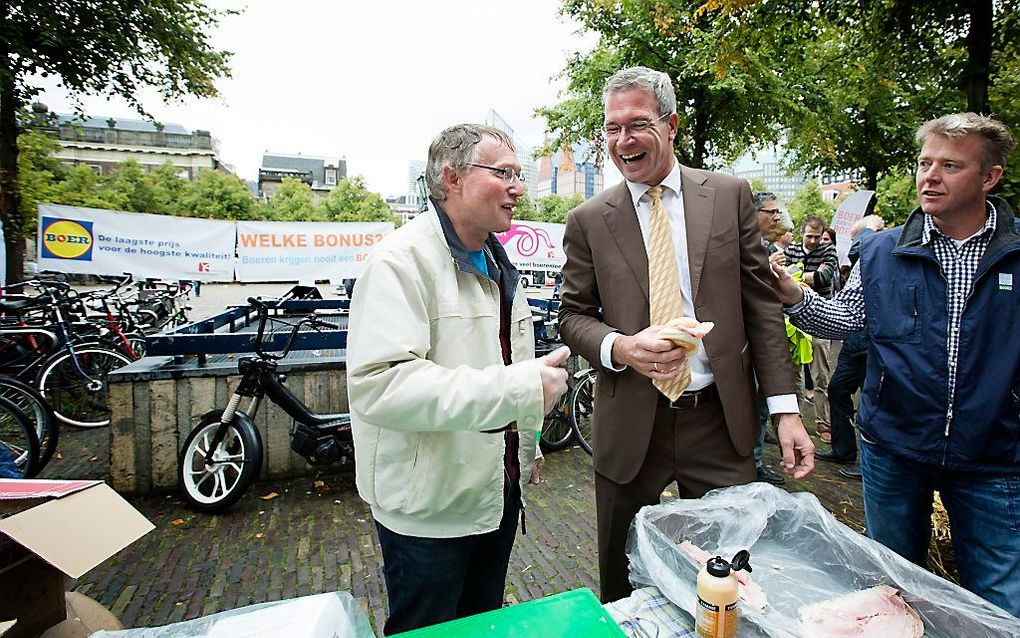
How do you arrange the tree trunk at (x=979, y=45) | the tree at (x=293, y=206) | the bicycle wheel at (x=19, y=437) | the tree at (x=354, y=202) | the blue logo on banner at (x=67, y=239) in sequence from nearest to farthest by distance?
1. the tree trunk at (x=979, y=45)
2. the bicycle wheel at (x=19, y=437)
3. the blue logo on banner at (x=67, y=239)
4. the tree at (x=293, y=206)
5. the tree at (x=354, y=202)

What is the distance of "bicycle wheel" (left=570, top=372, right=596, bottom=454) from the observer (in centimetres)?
553

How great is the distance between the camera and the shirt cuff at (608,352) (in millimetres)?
1876

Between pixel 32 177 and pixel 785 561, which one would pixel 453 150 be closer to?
pixel 785 561

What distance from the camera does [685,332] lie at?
152 cm

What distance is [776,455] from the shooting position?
541 cm

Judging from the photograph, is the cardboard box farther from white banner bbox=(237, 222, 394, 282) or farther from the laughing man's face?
white banner bbox=(237, 222, 394, 282)

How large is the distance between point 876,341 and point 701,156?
37.4 feet

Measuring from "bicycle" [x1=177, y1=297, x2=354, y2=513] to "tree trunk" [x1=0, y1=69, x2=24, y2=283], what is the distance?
593 cm

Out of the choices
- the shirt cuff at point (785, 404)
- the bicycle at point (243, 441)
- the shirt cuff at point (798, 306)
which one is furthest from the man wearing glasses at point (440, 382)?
the bicycle at point (243, 441)

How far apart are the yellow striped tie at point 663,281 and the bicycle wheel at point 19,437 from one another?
17.1 feet

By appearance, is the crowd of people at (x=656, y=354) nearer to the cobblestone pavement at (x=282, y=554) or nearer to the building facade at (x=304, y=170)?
the cobblestone pavement at (x=282, y=554)

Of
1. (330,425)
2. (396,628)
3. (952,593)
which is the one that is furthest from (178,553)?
(952,593)

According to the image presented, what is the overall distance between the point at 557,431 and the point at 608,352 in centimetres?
397

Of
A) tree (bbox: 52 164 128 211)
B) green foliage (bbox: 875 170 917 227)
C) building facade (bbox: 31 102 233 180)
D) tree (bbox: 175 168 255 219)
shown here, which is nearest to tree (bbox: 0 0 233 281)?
tree (bbox: 52 164 128 211)
